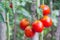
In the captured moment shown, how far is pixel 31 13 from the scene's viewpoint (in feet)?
2.25

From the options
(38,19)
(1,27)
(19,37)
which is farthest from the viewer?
(19,37)

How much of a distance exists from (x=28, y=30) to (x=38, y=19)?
0.19ft

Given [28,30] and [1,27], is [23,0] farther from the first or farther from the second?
[1,27]

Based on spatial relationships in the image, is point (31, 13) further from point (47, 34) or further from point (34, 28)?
point (47, 34)

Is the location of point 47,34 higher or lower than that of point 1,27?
lower

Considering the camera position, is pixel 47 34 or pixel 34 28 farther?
pixel 47 34

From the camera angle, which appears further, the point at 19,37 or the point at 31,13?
the point at 19,37

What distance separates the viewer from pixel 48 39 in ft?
5.52

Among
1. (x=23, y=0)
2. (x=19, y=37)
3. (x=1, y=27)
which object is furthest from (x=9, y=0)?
(x=19, y=37)

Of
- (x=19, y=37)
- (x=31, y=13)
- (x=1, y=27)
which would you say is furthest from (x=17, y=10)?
(x=19, y=37)

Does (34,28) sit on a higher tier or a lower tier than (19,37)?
higher

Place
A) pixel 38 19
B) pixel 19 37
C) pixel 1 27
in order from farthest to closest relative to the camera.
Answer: pixel 19 37
pixel 1 27
pixel 38 19

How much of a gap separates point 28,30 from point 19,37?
96 cm

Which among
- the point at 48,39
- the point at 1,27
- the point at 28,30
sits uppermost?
the point at 28,30
